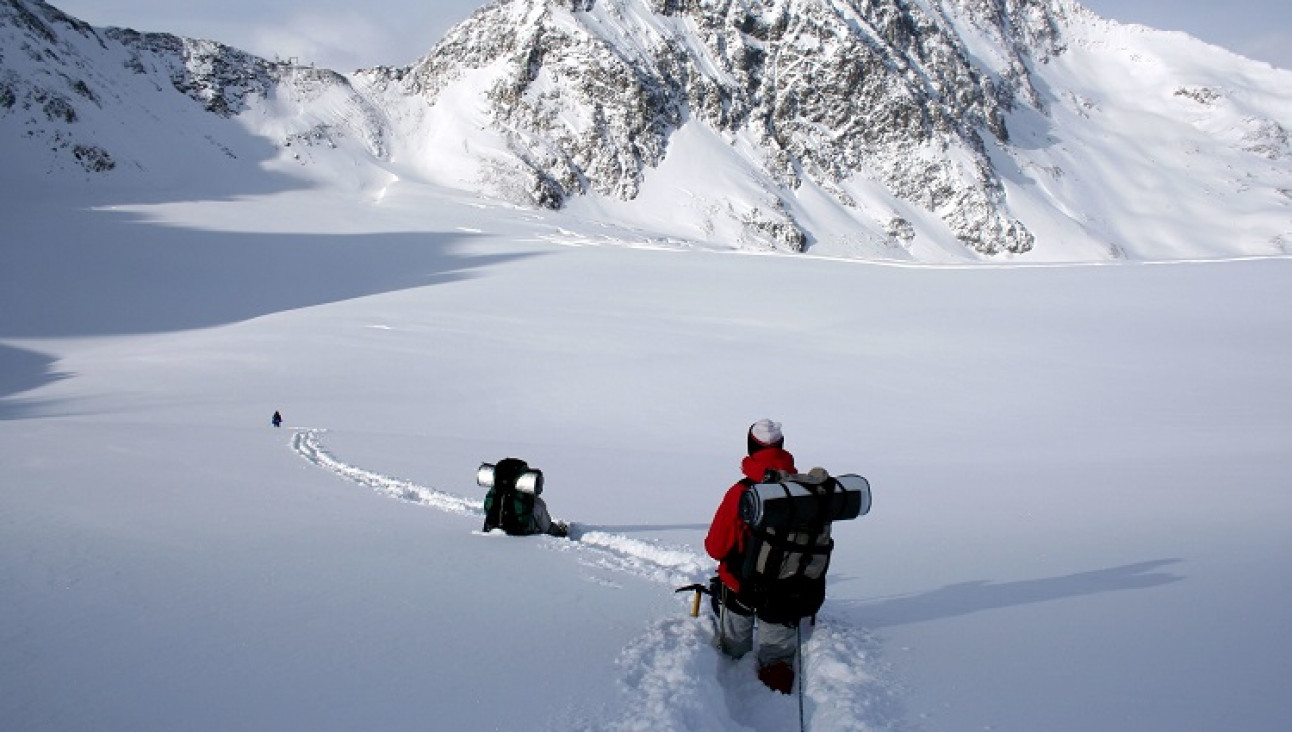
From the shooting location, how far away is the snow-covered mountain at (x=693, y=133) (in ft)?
265

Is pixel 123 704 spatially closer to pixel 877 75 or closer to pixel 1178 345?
pixel 1178 345

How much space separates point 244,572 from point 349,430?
8.83 m

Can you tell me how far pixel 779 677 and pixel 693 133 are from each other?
116 meters

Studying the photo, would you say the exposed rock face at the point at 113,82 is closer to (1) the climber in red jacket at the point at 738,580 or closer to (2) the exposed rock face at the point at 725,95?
(2) the exposed rock face at the point at 725,95

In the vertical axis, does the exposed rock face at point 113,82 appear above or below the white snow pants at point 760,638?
above

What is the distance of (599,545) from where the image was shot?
259 inches

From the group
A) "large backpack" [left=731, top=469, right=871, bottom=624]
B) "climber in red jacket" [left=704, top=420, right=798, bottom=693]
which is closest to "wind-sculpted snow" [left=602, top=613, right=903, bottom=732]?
"climber in red jacket" [left=704, top=420, right=798, bottom=693]

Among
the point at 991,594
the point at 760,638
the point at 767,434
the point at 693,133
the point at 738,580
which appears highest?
the point at 693,133

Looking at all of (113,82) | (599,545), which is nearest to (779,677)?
(599,545)

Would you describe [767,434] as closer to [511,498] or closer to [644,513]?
[511,498]

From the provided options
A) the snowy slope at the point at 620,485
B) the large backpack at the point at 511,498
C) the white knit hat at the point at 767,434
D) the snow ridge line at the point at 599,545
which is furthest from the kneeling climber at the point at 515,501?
the white knit hat at the point at 767,434

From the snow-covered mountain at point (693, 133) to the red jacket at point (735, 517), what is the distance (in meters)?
78.6

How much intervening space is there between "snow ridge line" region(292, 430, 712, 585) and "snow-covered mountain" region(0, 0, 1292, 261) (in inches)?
2901

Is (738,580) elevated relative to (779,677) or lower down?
elevated
